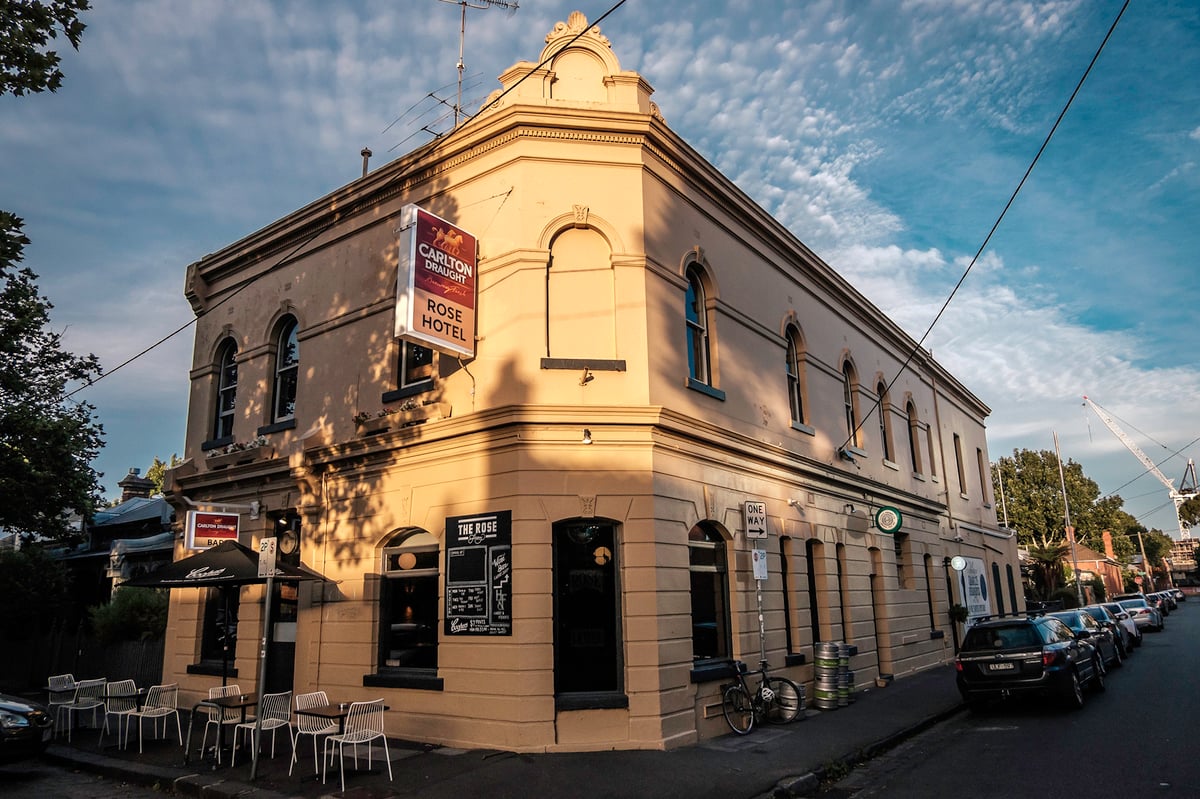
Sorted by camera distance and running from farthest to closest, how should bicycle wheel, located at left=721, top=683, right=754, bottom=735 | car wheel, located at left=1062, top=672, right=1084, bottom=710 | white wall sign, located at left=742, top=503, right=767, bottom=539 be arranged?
1. white wall sign, located at left=742, top=503, right=767, bottom=539
2. car wheel, located at left=1062, top=672, right=1084, bottom=710
3. bicycle wheel, located at left=721, top=683, right=754, bottom=735

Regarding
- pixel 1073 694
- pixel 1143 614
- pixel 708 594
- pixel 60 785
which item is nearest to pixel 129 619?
pixel 60 785

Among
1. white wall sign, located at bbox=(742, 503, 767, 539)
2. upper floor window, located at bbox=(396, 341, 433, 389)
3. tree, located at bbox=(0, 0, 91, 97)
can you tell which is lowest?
white wall sign, located at bbox=(742, 503, 767, 539)

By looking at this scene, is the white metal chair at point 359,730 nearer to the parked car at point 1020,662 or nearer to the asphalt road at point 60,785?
the asphalt road at point 60,785

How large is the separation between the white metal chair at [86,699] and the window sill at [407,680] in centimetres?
446

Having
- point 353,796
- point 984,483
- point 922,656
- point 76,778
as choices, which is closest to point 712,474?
point 353,796

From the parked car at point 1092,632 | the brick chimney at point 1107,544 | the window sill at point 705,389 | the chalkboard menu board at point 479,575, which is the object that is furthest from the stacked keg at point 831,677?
the brick chimney at point 1107,544

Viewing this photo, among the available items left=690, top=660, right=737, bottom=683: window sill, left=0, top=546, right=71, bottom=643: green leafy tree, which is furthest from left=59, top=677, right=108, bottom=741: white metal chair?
left=690, top=660, right=737, bottom=683: window sill

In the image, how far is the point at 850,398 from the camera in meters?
20.2

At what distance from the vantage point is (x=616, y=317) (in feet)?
39.1

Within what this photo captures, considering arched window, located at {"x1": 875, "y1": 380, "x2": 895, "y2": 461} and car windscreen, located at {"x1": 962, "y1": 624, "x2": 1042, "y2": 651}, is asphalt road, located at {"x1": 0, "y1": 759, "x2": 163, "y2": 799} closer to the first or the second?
car windscreen, located at {"x1": 962, "y1": 624, "x2": 1042, "y2": 651}

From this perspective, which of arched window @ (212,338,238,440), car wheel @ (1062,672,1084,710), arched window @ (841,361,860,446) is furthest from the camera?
arched window @ (841,361,860,446)

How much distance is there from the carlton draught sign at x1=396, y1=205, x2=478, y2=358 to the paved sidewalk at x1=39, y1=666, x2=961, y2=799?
586 cm

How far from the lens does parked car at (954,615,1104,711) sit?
42.1ft

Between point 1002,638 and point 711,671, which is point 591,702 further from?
point 1002,638
